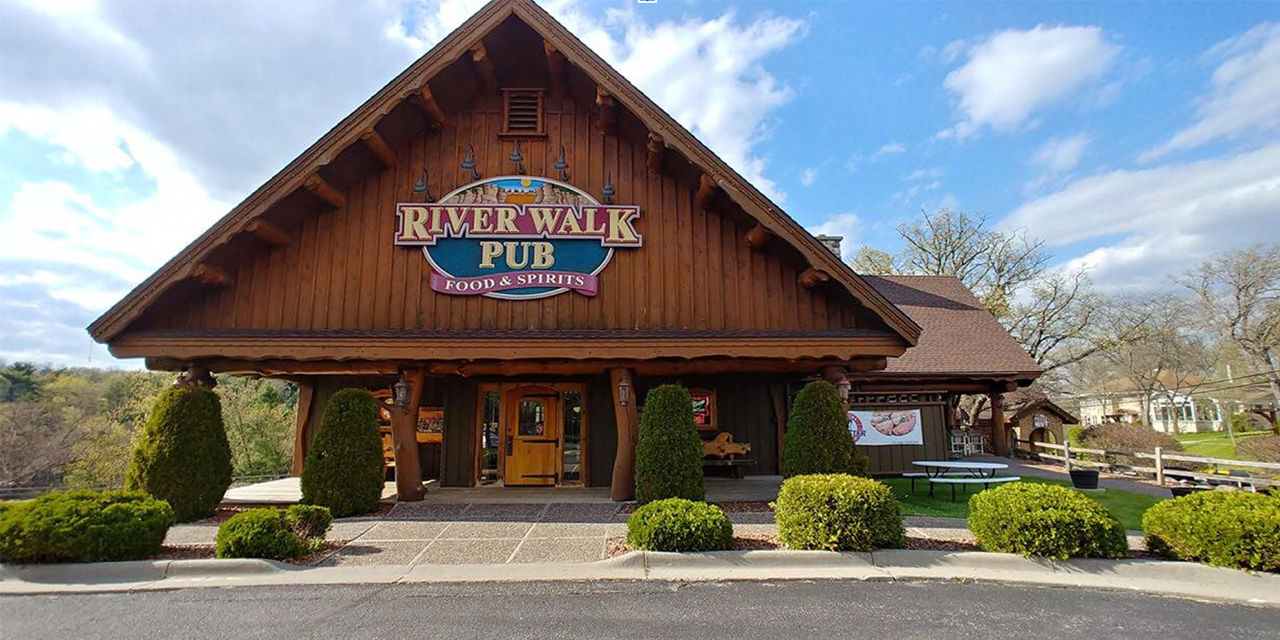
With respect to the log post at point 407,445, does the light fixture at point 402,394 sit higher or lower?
higher

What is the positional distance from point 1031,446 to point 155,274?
24713mm

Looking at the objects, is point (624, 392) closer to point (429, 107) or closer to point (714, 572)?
point (714, 572)

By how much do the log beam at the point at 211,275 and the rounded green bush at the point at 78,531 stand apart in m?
3.90

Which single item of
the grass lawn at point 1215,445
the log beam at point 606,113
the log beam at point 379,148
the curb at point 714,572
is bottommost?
the grass lawn at point 1215,445

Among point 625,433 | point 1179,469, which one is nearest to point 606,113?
point 625,433

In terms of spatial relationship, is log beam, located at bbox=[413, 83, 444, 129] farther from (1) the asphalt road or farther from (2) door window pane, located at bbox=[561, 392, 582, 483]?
(1) the asphalt road

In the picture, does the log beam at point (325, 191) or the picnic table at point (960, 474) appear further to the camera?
the picnic table at point (960, 474)

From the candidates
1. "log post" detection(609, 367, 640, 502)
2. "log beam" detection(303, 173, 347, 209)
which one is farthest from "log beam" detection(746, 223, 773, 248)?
"log beam" detection(303, 173, 347, 209)

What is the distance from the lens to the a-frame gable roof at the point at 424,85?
962 centimetres

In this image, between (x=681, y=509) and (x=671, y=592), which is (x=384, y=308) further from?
(x=671, y=592)

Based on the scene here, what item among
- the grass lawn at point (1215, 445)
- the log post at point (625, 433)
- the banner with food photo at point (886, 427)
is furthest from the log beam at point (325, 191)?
the grass lawn at point (1215, 445)

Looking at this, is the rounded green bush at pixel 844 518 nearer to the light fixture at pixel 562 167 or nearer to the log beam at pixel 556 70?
the light fixture at pixel 562 167

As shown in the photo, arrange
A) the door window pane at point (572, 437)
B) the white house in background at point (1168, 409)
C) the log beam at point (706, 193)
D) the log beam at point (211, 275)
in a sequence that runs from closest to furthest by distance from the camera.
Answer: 1. the log beam at point (211, 275)
2. the log beam at point (706, 193)
3. the door window pane at point (572, 437)
4. the white house in background at point (1168, 409)

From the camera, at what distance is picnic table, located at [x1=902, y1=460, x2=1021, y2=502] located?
34.3ft
